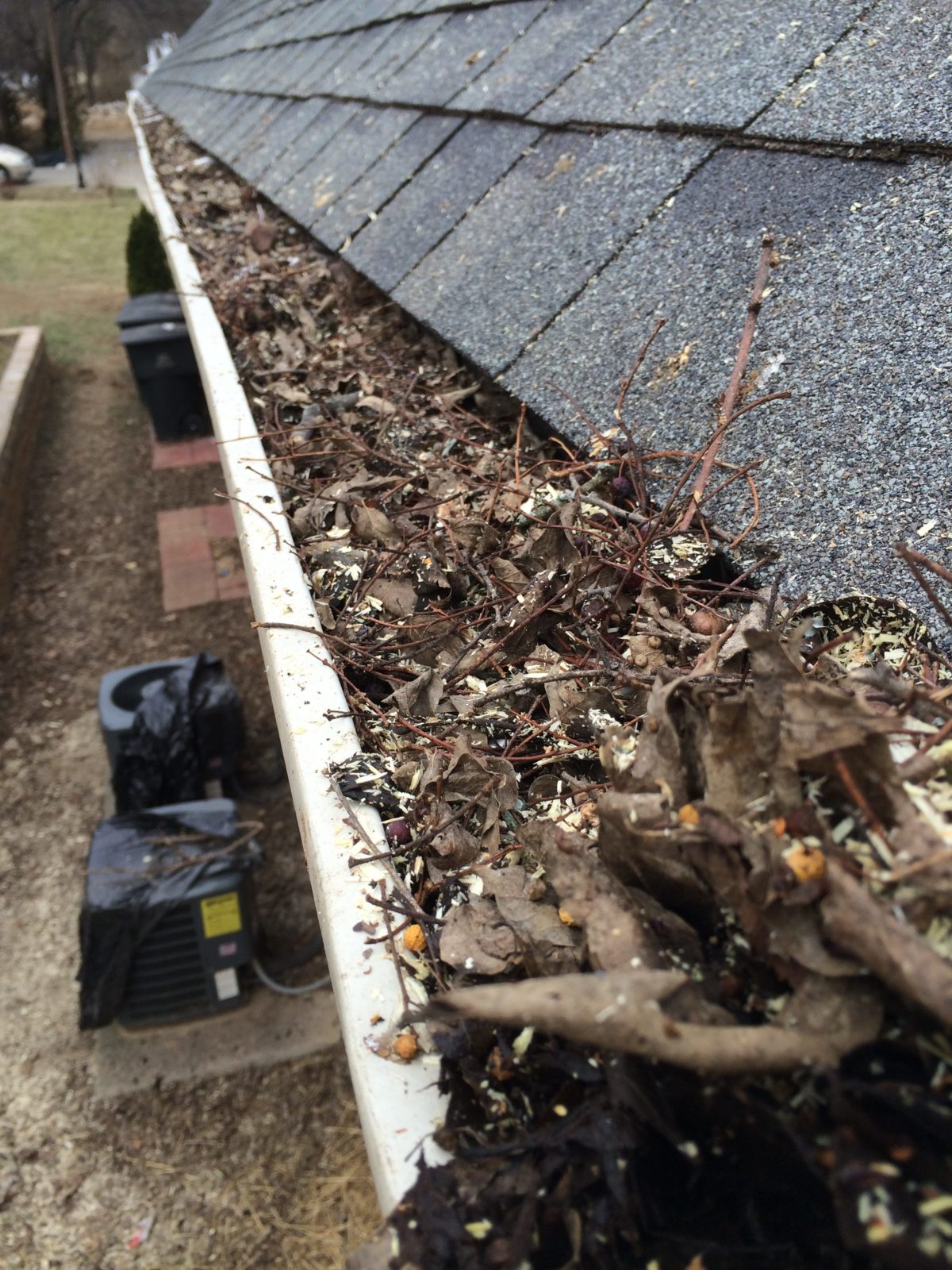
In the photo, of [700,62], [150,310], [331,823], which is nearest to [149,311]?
[150,310]

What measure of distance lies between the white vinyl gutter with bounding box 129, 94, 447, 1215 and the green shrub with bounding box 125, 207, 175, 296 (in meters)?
10.3

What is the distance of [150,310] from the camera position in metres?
9.48

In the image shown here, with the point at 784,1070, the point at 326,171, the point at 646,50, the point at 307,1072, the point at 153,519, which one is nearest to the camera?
the point at 784,1070

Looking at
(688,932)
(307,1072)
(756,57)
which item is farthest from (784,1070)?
(307,1072)

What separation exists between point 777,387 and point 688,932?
0.87 meters

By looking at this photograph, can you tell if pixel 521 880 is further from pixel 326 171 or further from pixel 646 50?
pixel 326 171

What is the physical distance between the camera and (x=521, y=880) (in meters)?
1.01

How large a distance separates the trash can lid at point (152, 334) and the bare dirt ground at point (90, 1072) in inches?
95.1

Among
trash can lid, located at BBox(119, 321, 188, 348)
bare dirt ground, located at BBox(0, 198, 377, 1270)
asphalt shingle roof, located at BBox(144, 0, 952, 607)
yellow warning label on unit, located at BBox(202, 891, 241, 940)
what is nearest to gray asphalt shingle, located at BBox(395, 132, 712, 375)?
asphalt shingle roof, located at BBox(144, 0, 952, 607)

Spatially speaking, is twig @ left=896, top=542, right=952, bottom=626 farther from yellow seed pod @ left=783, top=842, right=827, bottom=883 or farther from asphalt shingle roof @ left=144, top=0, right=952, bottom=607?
yellow seed pod @ left=783, top=842, right=827, bottom=883

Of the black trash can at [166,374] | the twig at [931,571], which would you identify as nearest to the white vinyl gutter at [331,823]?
the twig at [931,571]

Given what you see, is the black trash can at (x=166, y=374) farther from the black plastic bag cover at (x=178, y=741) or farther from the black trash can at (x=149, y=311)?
the black plastic bag cover at (x=178, y=741)

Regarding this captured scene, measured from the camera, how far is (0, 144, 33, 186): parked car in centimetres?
2466

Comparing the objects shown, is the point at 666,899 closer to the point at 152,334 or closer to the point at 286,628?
the point at 286,628
